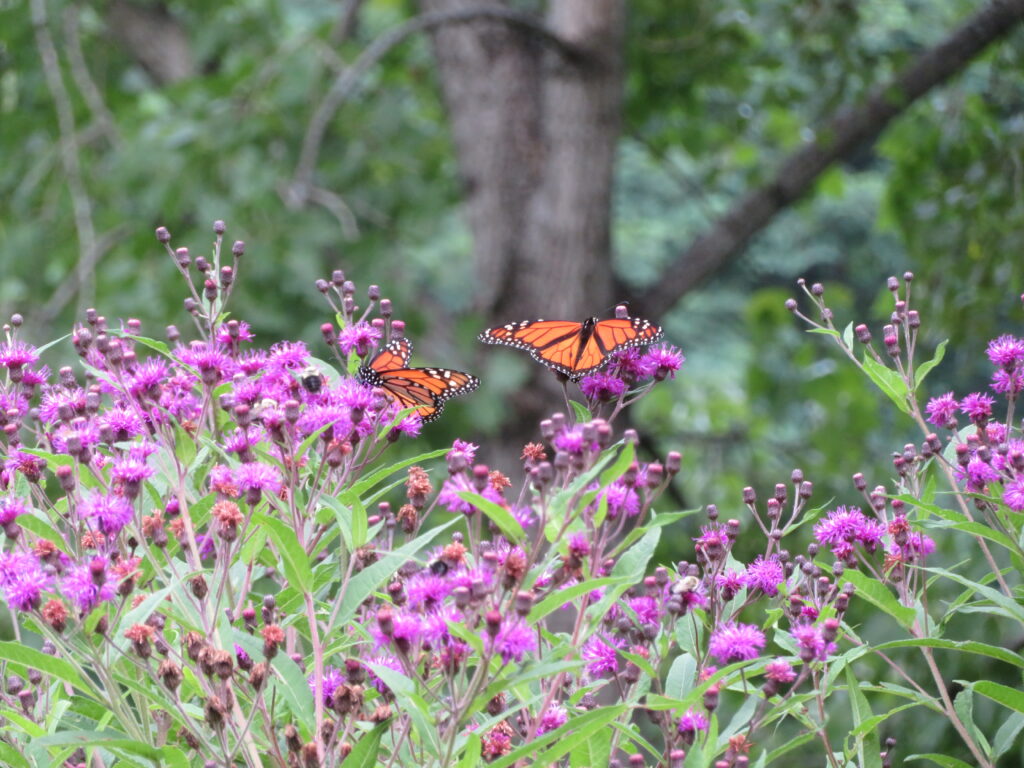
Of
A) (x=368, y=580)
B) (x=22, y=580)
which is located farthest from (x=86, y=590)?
(x=368, y=580)

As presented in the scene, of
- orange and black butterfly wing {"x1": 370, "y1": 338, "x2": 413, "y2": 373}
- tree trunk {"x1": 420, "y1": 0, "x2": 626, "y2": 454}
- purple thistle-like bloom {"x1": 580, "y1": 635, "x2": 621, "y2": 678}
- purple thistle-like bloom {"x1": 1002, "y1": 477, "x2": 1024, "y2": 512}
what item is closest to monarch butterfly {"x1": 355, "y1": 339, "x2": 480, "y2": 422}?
orange and black butterfly wing {"x1": 370, "y1": 338, "x2": 413, "y2": 373}

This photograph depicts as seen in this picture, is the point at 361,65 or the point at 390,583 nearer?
the point at 390,583

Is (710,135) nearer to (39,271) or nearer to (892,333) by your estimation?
(39,271)

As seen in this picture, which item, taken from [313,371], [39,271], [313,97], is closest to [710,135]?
[313,97]

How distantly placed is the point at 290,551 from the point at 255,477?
147 mm

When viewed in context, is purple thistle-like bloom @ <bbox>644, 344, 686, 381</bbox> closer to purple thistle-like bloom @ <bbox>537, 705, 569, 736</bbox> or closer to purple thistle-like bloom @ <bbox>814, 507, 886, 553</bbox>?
purple thistle-like bloom @ <bbox>814, 507, 886, 553</bbox>

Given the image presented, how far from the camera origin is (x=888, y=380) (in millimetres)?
2139

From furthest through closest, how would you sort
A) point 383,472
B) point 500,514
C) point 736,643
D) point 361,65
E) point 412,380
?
point 361,65, point 412,380, point 383,472, point 736,643, point 500,514

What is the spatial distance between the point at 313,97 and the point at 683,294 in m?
2.21

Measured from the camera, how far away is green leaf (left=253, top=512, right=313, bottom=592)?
1675 mm

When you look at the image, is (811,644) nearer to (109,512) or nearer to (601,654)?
(601,654)

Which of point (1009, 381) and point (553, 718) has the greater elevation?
point (1009, 381)

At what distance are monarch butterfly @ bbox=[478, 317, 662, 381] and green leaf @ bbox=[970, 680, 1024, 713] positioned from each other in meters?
0.78

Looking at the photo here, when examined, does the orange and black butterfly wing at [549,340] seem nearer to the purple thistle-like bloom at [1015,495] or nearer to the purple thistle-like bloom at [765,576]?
the purple thistle-like bloom at [765,576]
